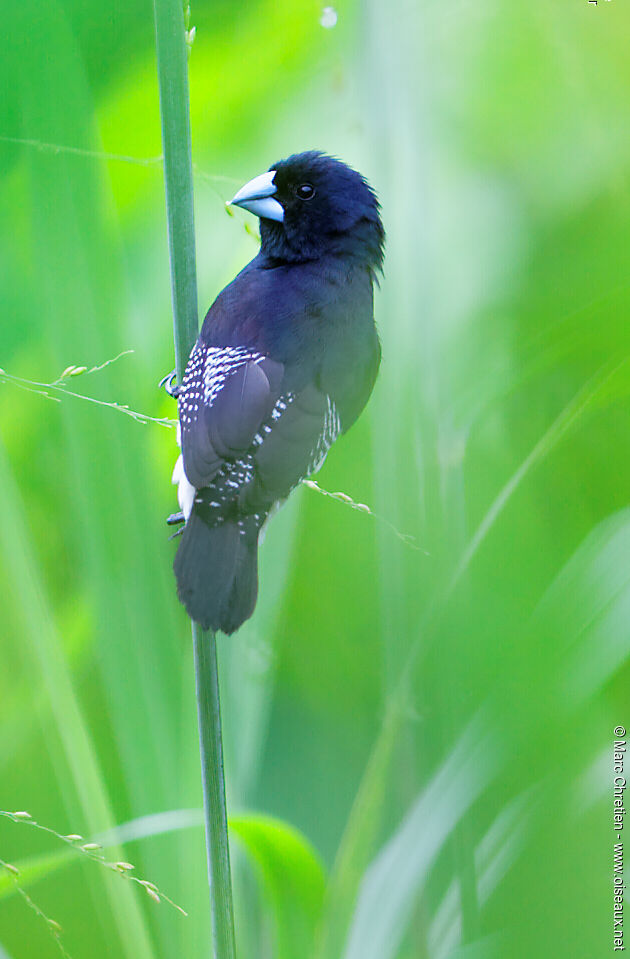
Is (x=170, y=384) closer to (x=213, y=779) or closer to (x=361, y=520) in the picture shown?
(x=361, y=520)

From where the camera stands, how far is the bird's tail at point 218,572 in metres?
0.67

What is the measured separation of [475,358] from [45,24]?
1.70ft

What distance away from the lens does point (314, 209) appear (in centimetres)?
76

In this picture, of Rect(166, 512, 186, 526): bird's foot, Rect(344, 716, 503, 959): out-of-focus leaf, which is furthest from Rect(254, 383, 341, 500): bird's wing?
Rect(344, 716, 503, 959): out-of-focus leaf

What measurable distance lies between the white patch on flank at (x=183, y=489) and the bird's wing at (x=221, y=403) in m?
0.03

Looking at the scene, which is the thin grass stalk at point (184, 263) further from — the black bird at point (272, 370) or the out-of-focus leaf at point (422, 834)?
the out-of-focus leaf at point (422, 834)

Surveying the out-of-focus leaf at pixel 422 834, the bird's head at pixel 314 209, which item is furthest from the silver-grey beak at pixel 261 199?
the out-of-focus leaf at pixel 422 834

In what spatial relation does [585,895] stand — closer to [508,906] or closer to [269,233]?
[508,906]

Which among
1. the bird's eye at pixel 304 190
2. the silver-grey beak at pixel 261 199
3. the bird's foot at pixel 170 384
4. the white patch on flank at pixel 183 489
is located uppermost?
the bird's eye at pixel 304 190

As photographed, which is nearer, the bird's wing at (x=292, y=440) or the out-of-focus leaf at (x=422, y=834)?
the bird's wing at (x=292, y=440)

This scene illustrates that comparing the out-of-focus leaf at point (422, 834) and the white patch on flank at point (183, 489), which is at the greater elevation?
the white patch on flank at point (183, 489)

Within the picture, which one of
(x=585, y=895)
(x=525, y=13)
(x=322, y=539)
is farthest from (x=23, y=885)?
(x=525, y=13)

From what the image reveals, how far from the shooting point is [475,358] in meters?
0.78

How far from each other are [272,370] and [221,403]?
2.3 inches
